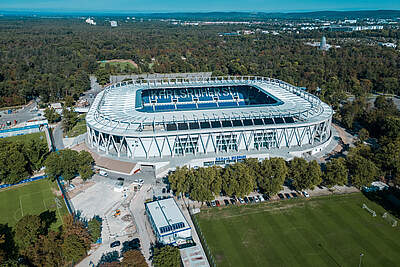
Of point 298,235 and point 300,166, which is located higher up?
point 300,166

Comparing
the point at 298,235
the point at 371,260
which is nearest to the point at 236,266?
the point at 298,235

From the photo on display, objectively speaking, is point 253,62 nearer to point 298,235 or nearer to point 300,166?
point 300,166

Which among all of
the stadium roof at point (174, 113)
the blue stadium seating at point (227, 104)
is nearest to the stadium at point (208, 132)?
the stadium roof at point (174, 113)

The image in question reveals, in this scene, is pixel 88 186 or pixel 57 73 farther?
pixel 57 73

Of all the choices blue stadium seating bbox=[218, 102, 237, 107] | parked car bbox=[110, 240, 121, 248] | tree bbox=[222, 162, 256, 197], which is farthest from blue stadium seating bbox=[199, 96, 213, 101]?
parked car bbox=[110, 240, 121, 248]

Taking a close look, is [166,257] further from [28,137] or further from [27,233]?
[28,137]

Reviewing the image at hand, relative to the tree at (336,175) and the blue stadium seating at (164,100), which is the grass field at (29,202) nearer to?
the blue stadium seating at (164,100)
